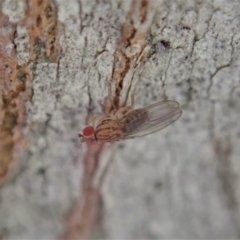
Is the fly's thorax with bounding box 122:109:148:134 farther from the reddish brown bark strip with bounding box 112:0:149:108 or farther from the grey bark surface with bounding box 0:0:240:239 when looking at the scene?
the reddish brown bark strip with bounding box 112:0:149:108

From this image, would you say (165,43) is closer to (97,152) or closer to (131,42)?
(131,42)

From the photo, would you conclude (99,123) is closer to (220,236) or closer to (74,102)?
(74,102)

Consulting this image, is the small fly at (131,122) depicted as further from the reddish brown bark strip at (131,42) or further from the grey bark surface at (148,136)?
the reddish brown bark strip at (131,42)

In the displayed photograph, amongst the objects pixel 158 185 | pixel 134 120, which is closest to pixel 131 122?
pixel 134 120

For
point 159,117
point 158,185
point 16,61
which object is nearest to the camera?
point 16,61

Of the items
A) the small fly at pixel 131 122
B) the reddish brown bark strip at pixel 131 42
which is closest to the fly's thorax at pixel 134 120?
the small fly at pixel 131 122

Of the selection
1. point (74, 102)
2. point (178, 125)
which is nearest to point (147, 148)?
point (178, 125)

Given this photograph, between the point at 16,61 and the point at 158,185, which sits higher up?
the point at 16,61
